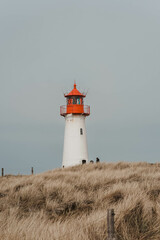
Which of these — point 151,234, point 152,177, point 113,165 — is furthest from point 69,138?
point 151,234

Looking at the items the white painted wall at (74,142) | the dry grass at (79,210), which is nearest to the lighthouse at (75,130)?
the white painted wall at (74,142)

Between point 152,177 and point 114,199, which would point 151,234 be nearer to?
point 114,199

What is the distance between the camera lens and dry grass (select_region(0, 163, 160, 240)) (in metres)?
4.73

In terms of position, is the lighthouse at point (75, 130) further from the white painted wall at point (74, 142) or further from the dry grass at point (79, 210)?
the dry grass at point (79, 210)

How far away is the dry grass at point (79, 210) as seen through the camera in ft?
15.5

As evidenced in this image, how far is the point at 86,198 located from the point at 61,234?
4.62m

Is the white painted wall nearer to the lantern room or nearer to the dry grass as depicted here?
the lantern room

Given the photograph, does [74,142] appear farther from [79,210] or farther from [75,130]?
[79,210]

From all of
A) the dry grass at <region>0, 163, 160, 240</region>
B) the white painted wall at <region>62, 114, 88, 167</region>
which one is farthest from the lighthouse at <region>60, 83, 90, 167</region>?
the dry grass at <region>0, 163, 160, 240</region>

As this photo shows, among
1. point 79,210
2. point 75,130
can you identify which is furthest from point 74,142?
point 79,210

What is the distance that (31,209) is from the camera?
845 centimetres

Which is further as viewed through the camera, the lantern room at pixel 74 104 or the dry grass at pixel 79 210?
the lantern room at pixel 74 104

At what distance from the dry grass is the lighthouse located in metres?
14.5

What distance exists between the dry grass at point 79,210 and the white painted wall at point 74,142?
14.4 meters
